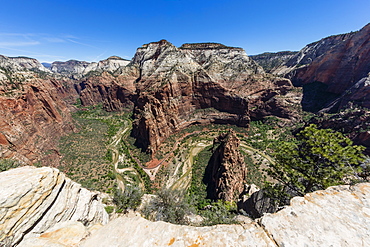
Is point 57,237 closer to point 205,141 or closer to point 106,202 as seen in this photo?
point 106,202

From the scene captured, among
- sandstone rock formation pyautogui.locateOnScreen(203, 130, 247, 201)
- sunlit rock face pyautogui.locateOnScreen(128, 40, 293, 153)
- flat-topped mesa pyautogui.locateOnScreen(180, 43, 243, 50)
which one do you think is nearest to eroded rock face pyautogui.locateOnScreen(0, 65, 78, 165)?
sunlit rock face pyautogui.locateOnScreen(128, 40, 293, 153)

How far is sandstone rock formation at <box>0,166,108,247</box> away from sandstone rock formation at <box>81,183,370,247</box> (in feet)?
14.0

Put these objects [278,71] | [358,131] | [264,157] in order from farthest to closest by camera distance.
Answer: [278,71] → [264,157] → [358,131]

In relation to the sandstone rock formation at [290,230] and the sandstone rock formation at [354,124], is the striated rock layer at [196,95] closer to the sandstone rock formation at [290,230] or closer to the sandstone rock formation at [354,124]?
the sandstone rock formation at [354,124]

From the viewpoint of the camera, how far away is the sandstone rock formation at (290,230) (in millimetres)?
4305

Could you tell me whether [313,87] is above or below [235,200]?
above

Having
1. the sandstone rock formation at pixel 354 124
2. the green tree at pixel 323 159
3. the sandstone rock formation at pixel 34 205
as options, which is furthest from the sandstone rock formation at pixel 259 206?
the sandstone rock formation at pixel 354 124

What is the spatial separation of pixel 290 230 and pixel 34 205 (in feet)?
41.5

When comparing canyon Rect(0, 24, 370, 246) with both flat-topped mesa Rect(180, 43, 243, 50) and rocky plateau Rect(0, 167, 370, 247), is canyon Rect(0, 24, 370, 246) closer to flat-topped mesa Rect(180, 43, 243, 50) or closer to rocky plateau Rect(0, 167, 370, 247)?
rocky plateau Rect(0, 167, 370, 247)

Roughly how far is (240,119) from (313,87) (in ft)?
176

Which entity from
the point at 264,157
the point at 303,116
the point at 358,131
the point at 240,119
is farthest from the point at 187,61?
the point at 358,131

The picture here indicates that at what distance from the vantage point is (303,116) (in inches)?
2589

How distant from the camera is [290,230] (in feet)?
15.2

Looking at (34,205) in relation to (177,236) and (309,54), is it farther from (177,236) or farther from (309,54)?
(309,54)
